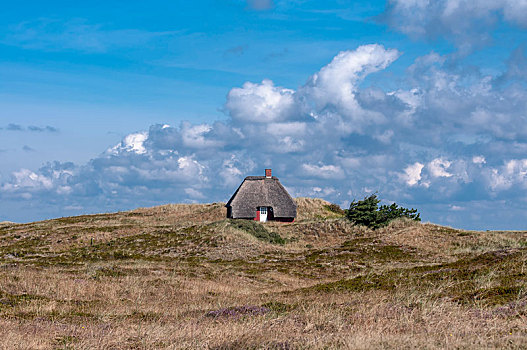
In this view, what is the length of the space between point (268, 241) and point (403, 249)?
1431 centimetres

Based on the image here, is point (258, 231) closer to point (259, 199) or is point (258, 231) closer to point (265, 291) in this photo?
point (259, 199)

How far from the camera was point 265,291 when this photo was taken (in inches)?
1016

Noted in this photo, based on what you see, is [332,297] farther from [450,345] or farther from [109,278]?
[109,278]

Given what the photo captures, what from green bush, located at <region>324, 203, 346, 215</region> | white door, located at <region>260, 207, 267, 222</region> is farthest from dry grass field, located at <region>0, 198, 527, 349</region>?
green bush, located at <region>324, 203, 346, 215</region>

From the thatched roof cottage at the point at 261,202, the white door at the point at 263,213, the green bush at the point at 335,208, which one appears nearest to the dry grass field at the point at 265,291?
the thatched roof cottage at the point at 261,202

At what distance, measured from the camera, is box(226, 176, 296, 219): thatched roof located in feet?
240

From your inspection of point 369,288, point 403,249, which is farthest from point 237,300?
point 403,249

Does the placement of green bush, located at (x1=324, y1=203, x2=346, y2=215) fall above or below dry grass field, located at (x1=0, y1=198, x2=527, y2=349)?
above

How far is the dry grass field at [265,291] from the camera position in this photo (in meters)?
10.7

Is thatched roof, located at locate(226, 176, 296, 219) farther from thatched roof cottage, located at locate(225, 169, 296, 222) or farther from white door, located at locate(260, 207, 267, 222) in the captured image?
white door, located at locate(260, 207, 267, 222)

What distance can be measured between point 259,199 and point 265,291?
4826 cm

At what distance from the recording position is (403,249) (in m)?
44.5

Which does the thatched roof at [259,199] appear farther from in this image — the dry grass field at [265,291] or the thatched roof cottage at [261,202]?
the dry grass field at [265,291]

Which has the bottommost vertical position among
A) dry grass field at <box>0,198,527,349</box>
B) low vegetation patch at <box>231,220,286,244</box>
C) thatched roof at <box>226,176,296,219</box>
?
dry grass field at <box>0,198,527,349</box>
